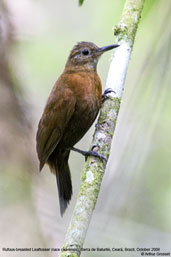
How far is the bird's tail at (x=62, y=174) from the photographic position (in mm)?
4082

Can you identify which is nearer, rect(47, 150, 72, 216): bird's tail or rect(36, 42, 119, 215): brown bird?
rect(36, 42, 119, 215): brown bird

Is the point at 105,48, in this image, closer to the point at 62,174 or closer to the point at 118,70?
the point at 118,70

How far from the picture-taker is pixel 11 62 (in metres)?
3.59

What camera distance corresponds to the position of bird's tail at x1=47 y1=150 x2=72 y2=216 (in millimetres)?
4082

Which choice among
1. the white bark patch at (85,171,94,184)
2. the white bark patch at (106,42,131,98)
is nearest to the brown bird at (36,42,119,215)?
the white bark patch at (106,42,131,98)

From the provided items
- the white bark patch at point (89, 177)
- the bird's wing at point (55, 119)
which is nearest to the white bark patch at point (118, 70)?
the bird's wing at point (55, 119)

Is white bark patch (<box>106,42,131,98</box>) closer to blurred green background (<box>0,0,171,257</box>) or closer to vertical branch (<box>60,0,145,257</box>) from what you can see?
vertical branch (<box>60,0,145,257</box>)

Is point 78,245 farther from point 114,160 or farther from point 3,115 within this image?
point 114,160

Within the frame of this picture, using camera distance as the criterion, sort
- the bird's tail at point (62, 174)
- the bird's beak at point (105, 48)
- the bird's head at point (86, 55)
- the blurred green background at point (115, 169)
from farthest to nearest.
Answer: the bird's head at point (86, 55), the bird's tail at point (62, 174), the bird's beak at point (105, 48), the blurred green background at point (115, 169)

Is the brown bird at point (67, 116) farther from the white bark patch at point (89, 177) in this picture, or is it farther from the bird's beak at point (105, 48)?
the white bark patch at point (89, 177)

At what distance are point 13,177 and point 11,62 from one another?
957 mm

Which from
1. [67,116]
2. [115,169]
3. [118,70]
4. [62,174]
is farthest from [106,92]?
[62,174]

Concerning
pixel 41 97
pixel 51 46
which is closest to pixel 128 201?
pixel 41 97

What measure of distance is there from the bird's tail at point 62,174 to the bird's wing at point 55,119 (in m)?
0.32
